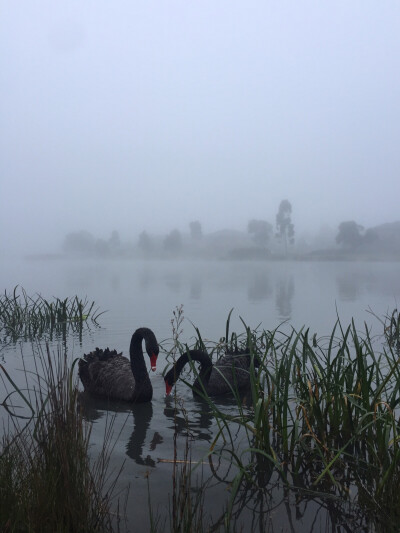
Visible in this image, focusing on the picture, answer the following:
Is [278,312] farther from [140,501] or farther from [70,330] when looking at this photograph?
[140,501]

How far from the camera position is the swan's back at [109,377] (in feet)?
23.8

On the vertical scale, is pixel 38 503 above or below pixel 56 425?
below

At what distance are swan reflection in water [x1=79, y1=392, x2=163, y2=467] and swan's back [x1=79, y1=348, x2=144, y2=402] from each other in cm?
12

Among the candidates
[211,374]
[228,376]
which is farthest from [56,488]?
[228,376]

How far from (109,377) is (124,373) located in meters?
0.22

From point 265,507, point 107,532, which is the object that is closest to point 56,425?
point 107,532

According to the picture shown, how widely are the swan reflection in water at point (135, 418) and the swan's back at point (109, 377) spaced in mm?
118

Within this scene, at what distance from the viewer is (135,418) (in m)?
6.59

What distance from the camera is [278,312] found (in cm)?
1908

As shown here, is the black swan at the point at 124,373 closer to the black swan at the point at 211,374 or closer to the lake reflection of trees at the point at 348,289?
the black swan at the point at 211,374

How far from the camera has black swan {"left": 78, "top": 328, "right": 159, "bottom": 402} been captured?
23.2ft

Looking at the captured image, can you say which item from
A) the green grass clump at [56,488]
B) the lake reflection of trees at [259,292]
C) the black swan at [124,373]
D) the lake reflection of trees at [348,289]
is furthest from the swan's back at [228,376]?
the lake reflection of trees at [348,289]

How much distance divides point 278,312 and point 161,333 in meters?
6.89

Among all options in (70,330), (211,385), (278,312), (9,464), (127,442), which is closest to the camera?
(9,464)
